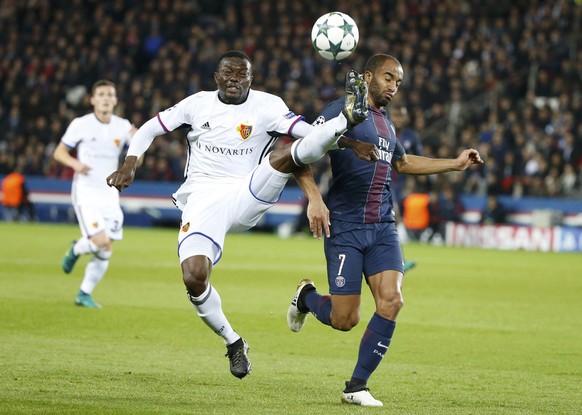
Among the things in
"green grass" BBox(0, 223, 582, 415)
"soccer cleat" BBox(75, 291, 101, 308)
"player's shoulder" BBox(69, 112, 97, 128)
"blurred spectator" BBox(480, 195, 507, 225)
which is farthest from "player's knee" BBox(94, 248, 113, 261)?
"blurred spectator" BBox(480, 195, 507, 225)

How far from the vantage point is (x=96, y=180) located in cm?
1341

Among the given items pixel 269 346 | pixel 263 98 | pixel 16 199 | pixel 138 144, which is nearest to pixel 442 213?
pixel 16 199

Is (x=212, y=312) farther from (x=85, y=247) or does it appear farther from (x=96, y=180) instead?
(x=96, y=180)

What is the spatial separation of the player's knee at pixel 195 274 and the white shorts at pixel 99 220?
5.49m

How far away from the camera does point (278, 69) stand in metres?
31.7

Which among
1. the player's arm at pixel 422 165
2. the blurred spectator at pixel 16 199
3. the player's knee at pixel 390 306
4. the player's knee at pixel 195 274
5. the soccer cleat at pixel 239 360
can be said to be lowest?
the blurred spectator at pixel 16 199

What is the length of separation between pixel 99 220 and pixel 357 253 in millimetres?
6048

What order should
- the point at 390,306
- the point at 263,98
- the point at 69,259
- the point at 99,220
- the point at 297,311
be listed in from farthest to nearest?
the point at 69,259 → the point at 99,220 → the point at 297,311 → the point at 263,98 → the point at 390,306

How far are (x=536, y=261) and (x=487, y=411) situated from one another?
634 inches

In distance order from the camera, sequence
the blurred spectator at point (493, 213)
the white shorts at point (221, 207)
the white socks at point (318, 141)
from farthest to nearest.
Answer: the blurred spectator at point (493, 213)
the white shorts at point (221, 207)
the white socks at point (318, 141)

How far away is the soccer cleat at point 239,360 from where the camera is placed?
7.59m

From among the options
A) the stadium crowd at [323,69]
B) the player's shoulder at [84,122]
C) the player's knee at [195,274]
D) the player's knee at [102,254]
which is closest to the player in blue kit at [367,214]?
the player's knee at [195,274]

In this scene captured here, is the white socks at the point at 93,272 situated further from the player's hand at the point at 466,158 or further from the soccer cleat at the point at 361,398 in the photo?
the soccer cleat at the point at 361,398

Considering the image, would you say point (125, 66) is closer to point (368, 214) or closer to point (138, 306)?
point (138, 306)
